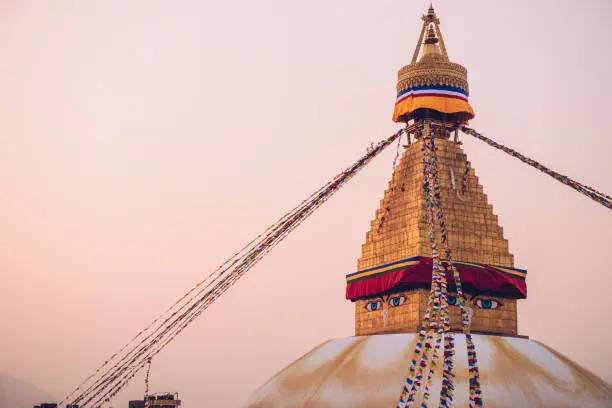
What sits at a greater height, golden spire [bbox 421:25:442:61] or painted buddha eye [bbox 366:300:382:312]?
golden spire [bbox 421:25:442:61]

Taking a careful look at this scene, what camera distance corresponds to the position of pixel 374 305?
65.1 ft

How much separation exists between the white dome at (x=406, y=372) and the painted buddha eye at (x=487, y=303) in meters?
1.09

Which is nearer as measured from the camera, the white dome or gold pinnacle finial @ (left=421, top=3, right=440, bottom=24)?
the white dome

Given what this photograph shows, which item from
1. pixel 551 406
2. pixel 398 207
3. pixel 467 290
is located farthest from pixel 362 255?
pixel 551 406

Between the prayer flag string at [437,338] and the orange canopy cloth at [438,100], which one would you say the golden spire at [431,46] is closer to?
the orange canopy cloth at [438,100]

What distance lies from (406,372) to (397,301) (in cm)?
296

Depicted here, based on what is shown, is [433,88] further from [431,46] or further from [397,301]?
[397,301]

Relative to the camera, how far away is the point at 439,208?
717 inches

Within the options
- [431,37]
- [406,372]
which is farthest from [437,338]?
[431,37]

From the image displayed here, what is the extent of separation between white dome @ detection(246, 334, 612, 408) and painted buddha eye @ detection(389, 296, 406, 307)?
1212 mm

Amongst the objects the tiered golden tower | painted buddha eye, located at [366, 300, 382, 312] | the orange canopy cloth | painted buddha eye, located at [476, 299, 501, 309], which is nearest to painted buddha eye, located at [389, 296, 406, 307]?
the tiered golden tower

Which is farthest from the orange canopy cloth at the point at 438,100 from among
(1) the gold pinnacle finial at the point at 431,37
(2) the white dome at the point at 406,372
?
(2) the white dome at the point at 406,372

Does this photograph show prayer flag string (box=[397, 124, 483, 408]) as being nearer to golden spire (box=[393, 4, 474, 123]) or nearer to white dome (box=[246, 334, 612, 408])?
white dome (box=[246, 334, 612, 408])

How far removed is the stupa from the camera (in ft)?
54.1
